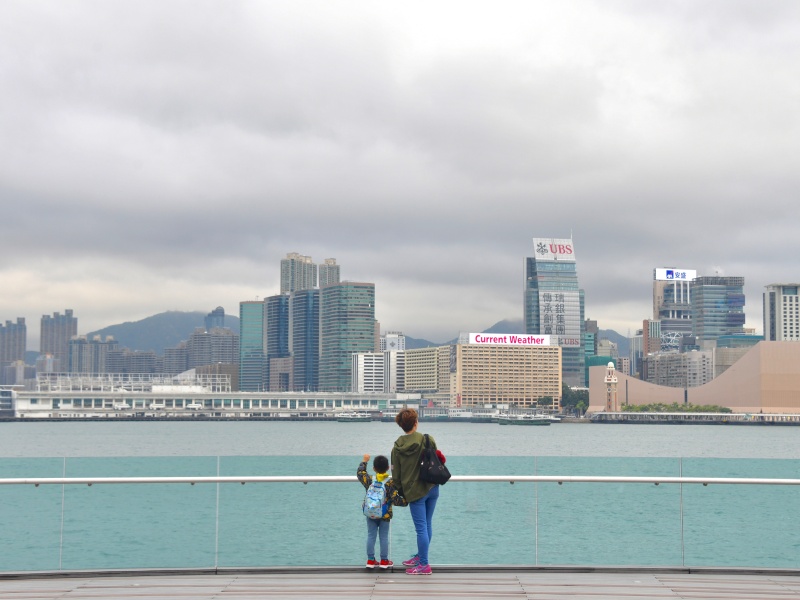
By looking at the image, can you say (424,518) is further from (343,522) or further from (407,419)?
(343,522)

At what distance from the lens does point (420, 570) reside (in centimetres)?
1102

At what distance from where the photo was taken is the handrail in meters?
11.4

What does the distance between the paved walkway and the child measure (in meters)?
0.15

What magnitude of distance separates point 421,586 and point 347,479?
162cm

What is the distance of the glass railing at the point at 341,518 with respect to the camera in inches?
444

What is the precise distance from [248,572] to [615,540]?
373 cm

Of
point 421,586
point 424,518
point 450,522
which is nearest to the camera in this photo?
point 421,586

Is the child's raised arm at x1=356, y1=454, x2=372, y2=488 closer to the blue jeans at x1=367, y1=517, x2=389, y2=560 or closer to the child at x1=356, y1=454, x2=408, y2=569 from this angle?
the child at x1=356, y1=454, x2=408, y2=569

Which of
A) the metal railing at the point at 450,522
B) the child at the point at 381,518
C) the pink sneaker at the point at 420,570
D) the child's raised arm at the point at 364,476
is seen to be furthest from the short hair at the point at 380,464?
the pink sneaker at the point at 420,570

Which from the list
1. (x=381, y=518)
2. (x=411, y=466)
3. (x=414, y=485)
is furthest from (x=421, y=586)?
(x=411, y=466)

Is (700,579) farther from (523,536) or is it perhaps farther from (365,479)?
(365,479)

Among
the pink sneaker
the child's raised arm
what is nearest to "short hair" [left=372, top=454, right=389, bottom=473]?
the child's raised arm

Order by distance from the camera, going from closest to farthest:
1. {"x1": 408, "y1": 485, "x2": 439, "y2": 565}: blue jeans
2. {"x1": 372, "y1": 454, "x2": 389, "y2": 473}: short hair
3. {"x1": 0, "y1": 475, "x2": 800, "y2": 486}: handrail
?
{"x1": 408, "y1": 485, "x2": 439, "y2": 565}: blue jeans → {"x1": 372, "y1": 454, "x2": 389, "y2": 473}: short hair → {"x1": 0, "y1": 475, "x2": 800, "y2": 486}: handrail

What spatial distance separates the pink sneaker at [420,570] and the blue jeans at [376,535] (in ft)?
0.91
